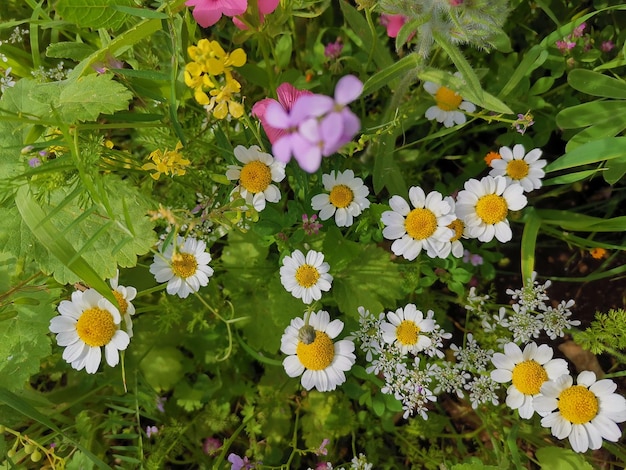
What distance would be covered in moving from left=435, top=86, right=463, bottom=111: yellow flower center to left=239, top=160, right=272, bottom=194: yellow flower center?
0.78 meters

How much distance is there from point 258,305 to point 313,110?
1.56 metres

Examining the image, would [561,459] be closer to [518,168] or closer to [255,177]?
[518,168]

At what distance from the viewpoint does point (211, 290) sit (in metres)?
2.24

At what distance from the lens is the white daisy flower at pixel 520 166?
1.89 meters

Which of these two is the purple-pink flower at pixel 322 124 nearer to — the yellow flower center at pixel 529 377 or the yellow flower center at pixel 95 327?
the yellow flower center at pixel 95 327

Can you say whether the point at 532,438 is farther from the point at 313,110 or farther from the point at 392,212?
the point at 313,110

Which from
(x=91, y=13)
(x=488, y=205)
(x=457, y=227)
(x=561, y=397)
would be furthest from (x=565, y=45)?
(x=91, y=13)

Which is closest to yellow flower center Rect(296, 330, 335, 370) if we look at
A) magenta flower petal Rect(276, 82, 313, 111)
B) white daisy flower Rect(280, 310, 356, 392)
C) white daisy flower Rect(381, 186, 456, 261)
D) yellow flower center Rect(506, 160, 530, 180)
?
white daisy flower Rect(280, 310, 356, 392)

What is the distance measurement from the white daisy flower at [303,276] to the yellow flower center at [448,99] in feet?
2.71

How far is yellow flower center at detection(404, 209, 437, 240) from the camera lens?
1.77 m

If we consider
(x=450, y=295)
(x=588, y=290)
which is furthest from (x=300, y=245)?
(x=588, y=290)

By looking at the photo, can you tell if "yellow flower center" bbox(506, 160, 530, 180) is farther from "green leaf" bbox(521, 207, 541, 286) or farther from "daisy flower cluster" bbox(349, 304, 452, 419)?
"daisy flower cluster" bbox(349, 304, 452, 419)

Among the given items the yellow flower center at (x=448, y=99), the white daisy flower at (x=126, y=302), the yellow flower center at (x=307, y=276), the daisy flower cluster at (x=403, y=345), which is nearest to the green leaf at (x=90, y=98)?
the white daisy flower at (x=126, y=302)

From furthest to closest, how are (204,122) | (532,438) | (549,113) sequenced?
(549,113) → (532,438) → (204,122)
